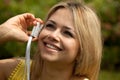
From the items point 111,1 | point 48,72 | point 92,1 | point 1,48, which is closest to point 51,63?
point 48,72

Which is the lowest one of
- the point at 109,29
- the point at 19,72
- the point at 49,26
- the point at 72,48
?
the point at 109,29

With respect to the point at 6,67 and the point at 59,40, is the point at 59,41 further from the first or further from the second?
the point at 6,67

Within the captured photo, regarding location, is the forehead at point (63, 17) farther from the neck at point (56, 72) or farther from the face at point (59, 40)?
the neck at point (56, 72)

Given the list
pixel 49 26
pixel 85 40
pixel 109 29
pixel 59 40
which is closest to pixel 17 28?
pixel 49 26

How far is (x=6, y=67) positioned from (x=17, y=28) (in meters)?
0.29

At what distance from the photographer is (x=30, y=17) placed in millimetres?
3299

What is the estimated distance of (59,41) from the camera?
3.04m

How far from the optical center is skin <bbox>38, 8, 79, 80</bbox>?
304 centimetres

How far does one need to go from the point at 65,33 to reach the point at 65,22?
0.23ft

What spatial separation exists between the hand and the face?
17cm

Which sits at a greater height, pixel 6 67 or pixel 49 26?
pixel 49 26

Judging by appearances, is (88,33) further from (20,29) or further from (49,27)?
(20,29)

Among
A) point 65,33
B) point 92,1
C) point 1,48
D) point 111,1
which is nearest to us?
point 65,33

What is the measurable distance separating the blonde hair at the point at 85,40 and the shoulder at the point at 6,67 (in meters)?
0.16
